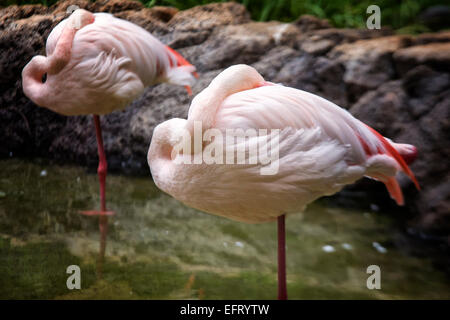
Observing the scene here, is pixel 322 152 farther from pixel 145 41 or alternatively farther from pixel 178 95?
pixel 178 95

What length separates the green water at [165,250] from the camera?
147cm

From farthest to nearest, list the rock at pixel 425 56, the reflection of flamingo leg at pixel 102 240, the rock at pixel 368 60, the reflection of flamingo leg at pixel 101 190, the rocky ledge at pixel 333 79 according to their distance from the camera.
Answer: the rock at pixel 368 60 < the rock at pixel 425 56 < the rocky ledge at pixel 333 79 < the reflection of flamingo leg at pixel 101 190 < the reflection of flamingo leg at pixel 102 240

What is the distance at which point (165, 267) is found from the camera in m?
1.82

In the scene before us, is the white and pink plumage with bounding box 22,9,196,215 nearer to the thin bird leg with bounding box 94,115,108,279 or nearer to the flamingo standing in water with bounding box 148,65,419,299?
the thin bird leg with bounding box 94,115,108,279

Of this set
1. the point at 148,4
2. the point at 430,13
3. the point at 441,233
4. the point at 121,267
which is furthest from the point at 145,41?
the point at 441,233

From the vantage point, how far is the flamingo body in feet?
4.01

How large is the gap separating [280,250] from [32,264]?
2.53ft

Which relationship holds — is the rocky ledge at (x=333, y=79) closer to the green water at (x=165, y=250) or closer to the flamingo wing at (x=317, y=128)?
the green water at (x=165, y=250)

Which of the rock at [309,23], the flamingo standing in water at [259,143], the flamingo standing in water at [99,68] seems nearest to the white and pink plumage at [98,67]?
the flamingo standing in water at [99,68]

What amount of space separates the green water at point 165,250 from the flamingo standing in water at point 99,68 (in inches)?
5.6

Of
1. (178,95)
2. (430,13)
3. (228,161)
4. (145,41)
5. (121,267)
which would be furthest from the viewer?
(178,95)

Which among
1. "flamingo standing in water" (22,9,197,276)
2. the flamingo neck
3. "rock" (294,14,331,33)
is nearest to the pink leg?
"flamingo standing in water" (22,9,197,276)

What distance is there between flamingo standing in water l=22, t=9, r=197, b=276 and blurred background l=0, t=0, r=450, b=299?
2.0 inches

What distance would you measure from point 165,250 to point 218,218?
0.52m
